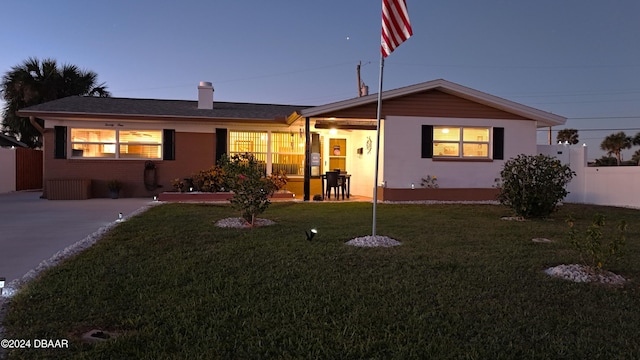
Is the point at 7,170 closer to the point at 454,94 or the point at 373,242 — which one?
the point at 454,94

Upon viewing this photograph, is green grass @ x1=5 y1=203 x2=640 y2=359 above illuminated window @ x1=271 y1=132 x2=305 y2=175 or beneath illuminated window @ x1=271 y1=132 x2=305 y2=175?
beneath

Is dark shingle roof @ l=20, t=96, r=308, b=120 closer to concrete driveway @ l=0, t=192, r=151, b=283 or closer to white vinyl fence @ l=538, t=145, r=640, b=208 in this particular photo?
concrete driveway @ l=0, t=192, r=151, b=283

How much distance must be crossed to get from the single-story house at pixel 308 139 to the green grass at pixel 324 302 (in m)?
6.85

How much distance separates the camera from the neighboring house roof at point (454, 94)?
1218cm

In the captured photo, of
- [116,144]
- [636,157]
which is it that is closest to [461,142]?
[116,144]

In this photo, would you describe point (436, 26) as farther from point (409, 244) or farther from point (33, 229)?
point (33, 229)

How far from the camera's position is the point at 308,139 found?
1251 cm

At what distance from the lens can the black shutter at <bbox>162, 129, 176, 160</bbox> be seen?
13.9 m

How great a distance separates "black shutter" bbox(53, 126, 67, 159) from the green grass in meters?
8.74

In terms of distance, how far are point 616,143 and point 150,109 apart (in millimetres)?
36951

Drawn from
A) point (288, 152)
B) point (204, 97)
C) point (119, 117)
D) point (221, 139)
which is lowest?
point (288, 152)

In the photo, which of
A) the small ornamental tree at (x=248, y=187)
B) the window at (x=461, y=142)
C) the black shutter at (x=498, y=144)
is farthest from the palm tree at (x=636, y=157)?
the small ornamental tree at (x=248, y=187)

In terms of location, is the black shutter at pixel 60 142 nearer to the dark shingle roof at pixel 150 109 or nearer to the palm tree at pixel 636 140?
the dark shingle roof at pixel 150 109

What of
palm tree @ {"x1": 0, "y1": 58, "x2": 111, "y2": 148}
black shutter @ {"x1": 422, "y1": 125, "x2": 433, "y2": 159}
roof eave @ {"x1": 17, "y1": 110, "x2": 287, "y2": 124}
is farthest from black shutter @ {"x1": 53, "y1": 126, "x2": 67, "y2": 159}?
black shutter @ {"x1": 422, "y1": 125, "x2": 433, "y2": 159}
